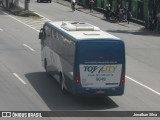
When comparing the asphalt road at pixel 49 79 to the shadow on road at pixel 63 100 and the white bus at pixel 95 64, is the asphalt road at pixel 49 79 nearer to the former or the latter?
the shadow on road at pixel 63 100

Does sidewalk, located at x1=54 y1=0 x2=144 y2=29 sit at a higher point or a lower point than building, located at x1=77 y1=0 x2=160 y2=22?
lower

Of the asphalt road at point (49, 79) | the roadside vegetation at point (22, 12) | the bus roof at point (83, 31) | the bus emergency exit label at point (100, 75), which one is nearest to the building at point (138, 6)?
the asphalt road at point (49, 79)

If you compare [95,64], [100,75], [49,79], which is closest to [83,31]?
[95,64]

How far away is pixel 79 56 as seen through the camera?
866 inches

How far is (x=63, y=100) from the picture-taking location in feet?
75.6

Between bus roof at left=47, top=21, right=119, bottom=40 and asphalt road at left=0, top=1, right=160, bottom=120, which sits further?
A: bus roof at left=47, top=21, right=119, bottom=40

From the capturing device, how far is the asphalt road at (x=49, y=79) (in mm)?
22312

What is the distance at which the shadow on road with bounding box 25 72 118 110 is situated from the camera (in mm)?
22078

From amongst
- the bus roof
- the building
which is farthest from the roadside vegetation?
the bus roof

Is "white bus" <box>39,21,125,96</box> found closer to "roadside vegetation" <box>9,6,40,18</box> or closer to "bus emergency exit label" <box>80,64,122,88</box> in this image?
"bus emergency exit label" <box>80,64,122,88</box>

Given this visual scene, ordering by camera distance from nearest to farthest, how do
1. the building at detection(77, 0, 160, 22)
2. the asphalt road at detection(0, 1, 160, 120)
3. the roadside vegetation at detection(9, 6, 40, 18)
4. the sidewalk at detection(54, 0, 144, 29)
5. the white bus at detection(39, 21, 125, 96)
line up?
the white bus at detection(39, 21, 125, 96), the asphalt road at detection(0, 1, 160, 120), the building at detection(77, 0, 160, 22), the sidewalk at detection(54, 0, 144, 29), the roadside vegetation at detection(9, 6, 40, 18)

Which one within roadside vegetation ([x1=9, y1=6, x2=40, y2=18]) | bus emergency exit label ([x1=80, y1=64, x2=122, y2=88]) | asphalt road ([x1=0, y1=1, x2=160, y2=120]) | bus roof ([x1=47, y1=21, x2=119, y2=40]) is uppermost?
bus roof ([x1=47, y1=21, x2=119, y2=40])

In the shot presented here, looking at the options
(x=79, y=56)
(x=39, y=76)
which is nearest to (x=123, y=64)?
(x=79, y=56)

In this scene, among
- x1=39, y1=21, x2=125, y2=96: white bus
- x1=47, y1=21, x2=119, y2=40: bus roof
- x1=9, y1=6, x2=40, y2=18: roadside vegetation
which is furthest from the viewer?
x1=9, y1=6, x2=40, y2=18: roadside vegetation
